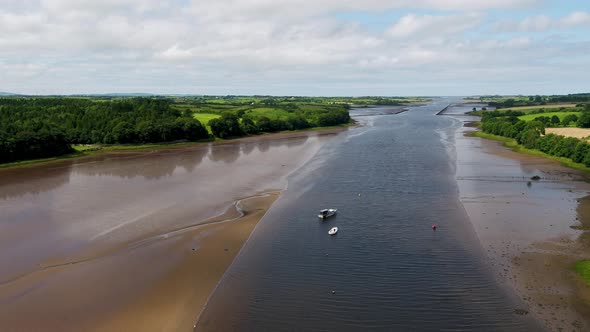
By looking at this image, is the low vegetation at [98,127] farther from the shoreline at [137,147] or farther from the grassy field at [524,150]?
the grassy field at [524,150]

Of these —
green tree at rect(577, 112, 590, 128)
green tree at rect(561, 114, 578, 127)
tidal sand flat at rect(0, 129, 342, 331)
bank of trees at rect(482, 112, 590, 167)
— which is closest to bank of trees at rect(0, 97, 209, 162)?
tidal sand flat at rect(0, 129, 342, 331)

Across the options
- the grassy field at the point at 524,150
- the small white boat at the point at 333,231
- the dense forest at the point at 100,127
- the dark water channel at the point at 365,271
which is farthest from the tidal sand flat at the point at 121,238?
the grassy field at the point at 524,150

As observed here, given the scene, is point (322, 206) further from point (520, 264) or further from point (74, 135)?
point (74, 135)

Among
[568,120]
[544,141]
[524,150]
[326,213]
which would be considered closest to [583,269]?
[326,213]

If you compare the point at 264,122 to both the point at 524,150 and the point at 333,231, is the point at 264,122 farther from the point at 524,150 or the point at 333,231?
the point at 333,231

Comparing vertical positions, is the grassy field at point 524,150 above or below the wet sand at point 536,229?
above

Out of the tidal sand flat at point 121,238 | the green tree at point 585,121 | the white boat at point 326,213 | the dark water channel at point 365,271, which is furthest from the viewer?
the green tree at point 585,121

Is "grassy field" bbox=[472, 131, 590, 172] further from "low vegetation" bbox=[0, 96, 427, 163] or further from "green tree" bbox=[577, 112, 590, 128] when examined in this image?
"low vegetation" bbox=[0, 96, 427, 163]

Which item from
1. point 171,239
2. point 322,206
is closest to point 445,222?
point 322,206
